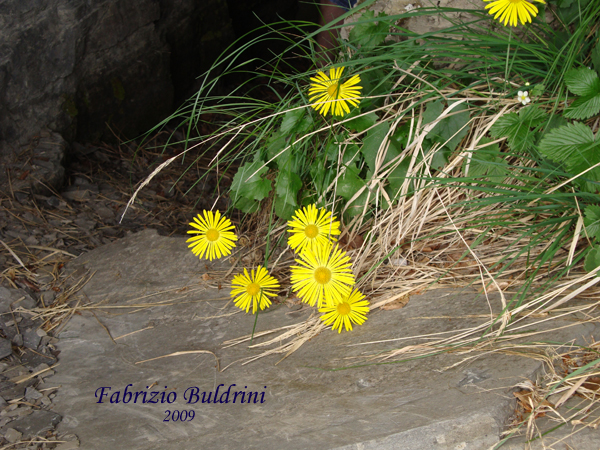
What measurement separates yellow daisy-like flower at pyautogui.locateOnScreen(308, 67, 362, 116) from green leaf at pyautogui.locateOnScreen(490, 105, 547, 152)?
449 mm

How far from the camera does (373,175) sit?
178 cm

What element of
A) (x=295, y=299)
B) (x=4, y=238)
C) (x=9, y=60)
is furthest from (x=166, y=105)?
(x=295, y=299)

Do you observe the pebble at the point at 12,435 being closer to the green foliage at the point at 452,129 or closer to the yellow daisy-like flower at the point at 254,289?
the yellow daisy-like flower at the point at 254,289

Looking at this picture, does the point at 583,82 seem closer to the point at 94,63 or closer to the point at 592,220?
Result: the point at 592,220

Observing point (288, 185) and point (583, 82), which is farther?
point (288, 185)

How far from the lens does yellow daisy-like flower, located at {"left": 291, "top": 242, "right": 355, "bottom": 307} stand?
5.12 feet

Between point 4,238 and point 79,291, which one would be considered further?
point 4,238

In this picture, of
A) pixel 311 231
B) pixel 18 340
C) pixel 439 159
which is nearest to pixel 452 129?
pixel 439 159

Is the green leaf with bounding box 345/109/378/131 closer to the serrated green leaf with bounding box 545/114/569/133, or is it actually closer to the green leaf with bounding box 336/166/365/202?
the green leaf with bounding box 336/166/365/202

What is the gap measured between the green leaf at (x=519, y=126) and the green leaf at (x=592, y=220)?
260 millimetres

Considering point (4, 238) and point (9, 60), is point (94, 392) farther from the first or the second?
point (9, 60)

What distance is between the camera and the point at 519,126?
151 cm

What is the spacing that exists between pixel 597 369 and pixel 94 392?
1.35 m

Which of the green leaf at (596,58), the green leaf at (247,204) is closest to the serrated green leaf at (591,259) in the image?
the green leaf at (596,58)
